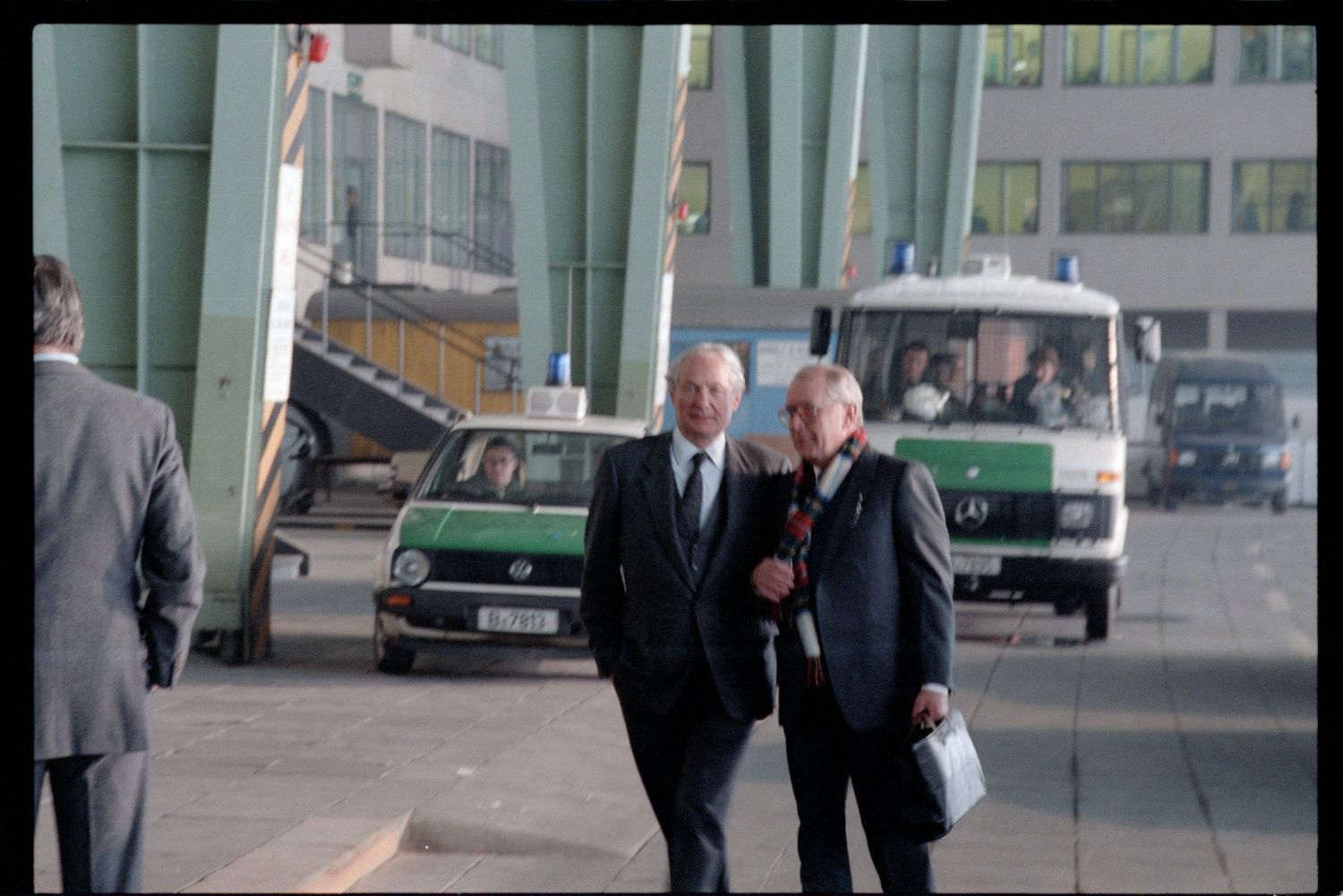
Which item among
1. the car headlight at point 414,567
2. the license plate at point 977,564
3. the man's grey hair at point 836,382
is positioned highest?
the man's grey hair at point 836,382

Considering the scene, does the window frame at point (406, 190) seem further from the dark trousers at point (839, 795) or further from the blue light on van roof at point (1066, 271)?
the dark trousers at point (839, 795)

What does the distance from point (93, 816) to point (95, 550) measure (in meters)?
0.63

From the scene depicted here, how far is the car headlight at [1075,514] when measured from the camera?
13.1m

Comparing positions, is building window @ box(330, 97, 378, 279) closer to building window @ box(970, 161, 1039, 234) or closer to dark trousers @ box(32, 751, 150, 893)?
building window @ box(970, 161, 1039, 234)

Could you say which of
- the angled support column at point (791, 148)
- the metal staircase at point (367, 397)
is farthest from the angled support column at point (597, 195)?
the metal staircase at point (367, 397)

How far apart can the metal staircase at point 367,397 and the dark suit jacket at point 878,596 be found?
20688mm

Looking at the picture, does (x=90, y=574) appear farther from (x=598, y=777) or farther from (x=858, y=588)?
(x=598, y=777)

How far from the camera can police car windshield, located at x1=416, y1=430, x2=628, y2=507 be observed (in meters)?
11.5

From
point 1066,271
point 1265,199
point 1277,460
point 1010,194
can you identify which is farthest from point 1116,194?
point 1066,271

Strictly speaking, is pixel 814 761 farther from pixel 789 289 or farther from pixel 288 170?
pixel 789 289

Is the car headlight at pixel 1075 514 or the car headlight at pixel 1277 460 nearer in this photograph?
the car headlight at pixel 1075 514

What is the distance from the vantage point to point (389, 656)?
37.2ft

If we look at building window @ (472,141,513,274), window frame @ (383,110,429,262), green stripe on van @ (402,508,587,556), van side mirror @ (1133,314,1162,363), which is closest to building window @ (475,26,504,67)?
building window @ (472,141,513,274)

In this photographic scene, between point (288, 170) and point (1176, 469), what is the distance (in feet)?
78.8
